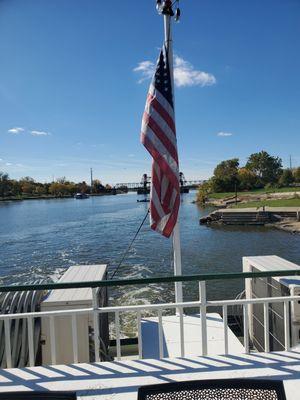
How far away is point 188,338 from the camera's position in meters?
4.73

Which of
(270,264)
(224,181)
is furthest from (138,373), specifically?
(224,181)

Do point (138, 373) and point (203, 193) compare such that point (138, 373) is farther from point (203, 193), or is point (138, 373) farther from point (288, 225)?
point (203, 193)

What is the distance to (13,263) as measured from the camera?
23922mm

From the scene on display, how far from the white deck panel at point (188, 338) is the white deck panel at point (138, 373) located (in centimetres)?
119

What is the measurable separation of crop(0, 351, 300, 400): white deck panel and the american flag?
6.21ft

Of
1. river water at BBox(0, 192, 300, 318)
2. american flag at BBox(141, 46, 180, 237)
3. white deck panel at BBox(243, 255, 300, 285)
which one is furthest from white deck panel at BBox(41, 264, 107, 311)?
river water at BBox(0, 192, 300, 318)

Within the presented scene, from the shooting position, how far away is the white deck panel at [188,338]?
443 cm

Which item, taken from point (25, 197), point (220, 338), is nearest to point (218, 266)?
point (220, 338)

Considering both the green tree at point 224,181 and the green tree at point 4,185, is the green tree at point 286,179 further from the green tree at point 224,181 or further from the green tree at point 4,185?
the green tree at point 4,185

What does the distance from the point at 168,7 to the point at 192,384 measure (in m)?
5.18

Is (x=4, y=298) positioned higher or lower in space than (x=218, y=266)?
higher

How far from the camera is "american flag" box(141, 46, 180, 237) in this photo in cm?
467

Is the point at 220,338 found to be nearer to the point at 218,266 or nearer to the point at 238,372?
the point at 238,372

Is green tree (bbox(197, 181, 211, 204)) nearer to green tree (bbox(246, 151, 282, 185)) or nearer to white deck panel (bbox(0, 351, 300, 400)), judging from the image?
green tree (bbox(246, 151, 282, 185))
